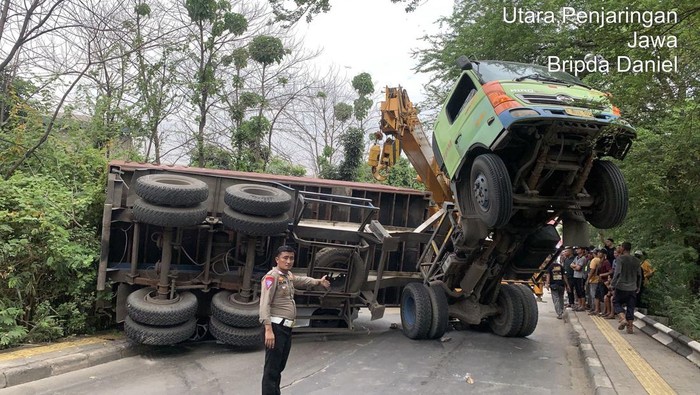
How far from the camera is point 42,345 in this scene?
20.0ft

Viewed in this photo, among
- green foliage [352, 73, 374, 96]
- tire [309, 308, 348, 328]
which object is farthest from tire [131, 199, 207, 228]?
green foliage [352, 73, 374, 96]

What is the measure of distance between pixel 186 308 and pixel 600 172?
574 centimetres

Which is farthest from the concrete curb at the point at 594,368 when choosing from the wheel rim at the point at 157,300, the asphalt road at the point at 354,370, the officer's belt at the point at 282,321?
the wheel rim at the point at 157,300

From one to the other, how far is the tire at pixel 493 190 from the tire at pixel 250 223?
2.79 metres

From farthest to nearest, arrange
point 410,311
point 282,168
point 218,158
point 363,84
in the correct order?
point 363,84
point 282,168
point 218,158
point 410,311

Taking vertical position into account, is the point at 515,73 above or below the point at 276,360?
above

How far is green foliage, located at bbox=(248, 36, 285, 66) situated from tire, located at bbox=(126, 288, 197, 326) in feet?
50.8

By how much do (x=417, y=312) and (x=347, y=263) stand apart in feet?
4.62

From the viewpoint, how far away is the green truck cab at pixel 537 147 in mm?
5961

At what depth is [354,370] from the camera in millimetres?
6367

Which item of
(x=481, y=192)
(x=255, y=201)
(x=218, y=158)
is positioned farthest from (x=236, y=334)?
(x=218, y=158)

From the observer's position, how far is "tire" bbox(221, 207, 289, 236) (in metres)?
6.92

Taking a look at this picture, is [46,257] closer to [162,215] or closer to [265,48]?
[162,215]

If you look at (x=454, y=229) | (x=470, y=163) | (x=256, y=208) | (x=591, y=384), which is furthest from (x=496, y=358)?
(x=256, y=208)
